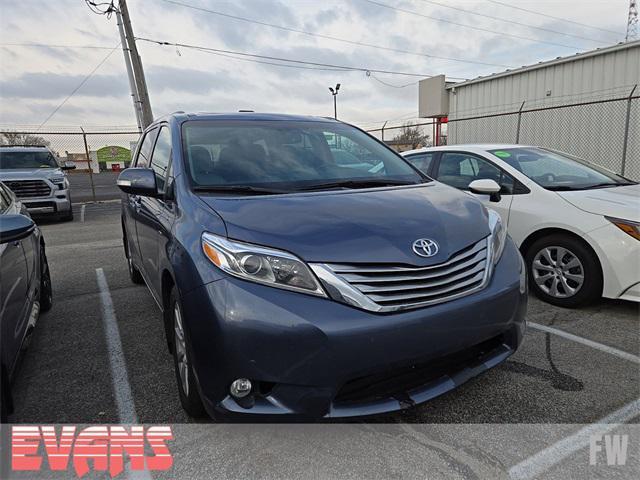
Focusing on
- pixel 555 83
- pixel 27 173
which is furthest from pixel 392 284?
pixel 555 83

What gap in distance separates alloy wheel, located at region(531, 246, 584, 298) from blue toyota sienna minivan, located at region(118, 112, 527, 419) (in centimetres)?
168

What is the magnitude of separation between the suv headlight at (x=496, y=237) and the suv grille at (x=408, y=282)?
0.97ft

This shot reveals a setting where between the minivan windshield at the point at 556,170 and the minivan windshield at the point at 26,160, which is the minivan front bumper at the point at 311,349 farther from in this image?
the minivan windshield at the point at 26,160

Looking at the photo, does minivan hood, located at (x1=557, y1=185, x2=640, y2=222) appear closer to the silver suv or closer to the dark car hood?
the dark car hood

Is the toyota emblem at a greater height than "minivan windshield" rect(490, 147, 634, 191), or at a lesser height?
lesser

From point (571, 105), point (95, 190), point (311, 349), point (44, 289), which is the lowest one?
point (95, 190)

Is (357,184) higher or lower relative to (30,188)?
higher

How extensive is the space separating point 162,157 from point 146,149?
2.94ft

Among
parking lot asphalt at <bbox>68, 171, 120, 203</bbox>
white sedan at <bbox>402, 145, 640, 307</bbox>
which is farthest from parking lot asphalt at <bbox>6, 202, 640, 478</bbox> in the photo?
parking lot asphalt at <bbox>68, 171, 120, 203</bbox>

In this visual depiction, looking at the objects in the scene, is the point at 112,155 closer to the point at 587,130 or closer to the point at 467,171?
the point at 587,130

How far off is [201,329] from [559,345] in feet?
8.42

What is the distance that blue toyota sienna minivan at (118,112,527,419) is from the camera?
5.81ft

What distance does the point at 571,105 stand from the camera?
10.1m

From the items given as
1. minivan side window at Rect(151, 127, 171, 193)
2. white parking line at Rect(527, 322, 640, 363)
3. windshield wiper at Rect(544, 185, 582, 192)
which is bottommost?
white parking line at Rect(527, 322, 640, 363)
